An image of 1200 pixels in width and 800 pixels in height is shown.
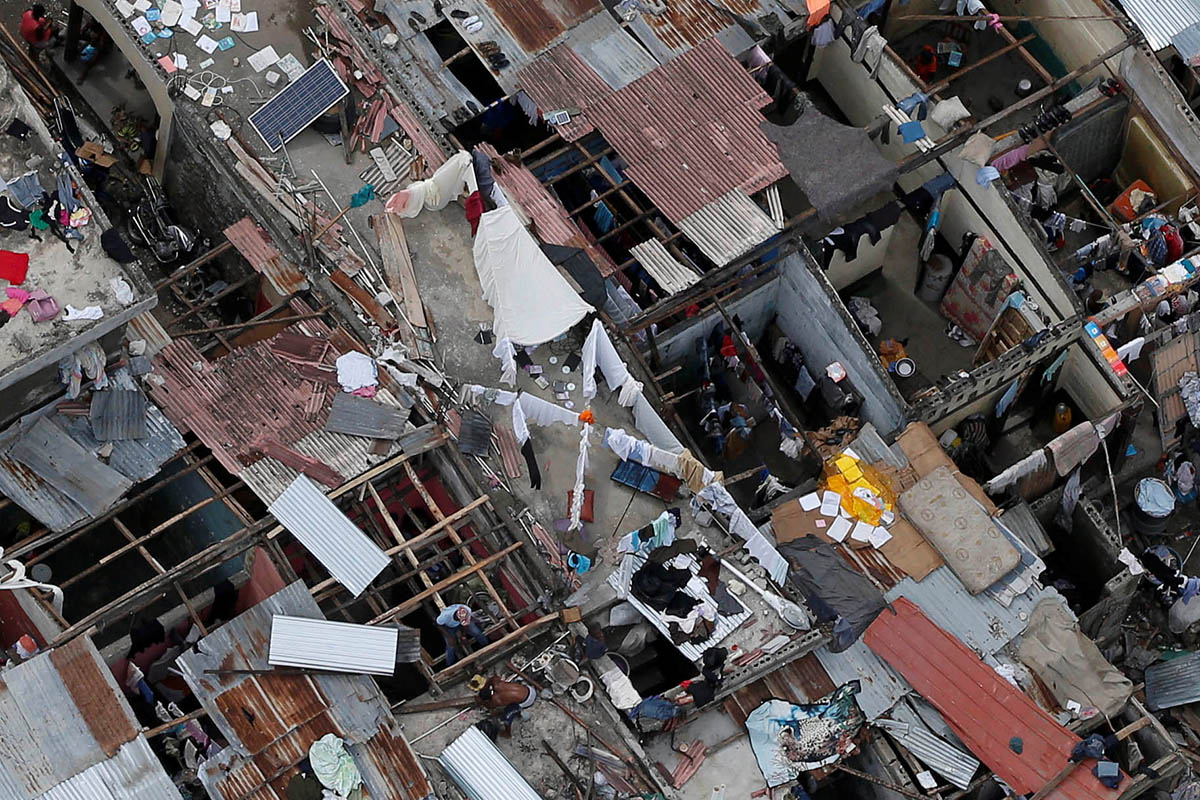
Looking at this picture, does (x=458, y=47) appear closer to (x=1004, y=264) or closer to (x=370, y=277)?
(x=370, y=277)

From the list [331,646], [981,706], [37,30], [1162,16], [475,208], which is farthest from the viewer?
[37,30]

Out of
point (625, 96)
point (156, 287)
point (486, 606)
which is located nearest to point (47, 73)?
point (156, 287)

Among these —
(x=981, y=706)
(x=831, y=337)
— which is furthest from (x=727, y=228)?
(x=981, y=706)

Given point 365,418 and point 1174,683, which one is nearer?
point 365,418

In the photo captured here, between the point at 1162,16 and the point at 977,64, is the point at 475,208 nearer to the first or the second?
the point at 977,64

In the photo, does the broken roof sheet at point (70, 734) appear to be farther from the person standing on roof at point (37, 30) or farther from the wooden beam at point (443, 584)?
the person standing on roof at point (37, 30)

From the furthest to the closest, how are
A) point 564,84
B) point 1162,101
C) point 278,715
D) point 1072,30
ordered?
1. point 1072,30
2. point 1162,101
3. point 564,84
4. point 278,715
